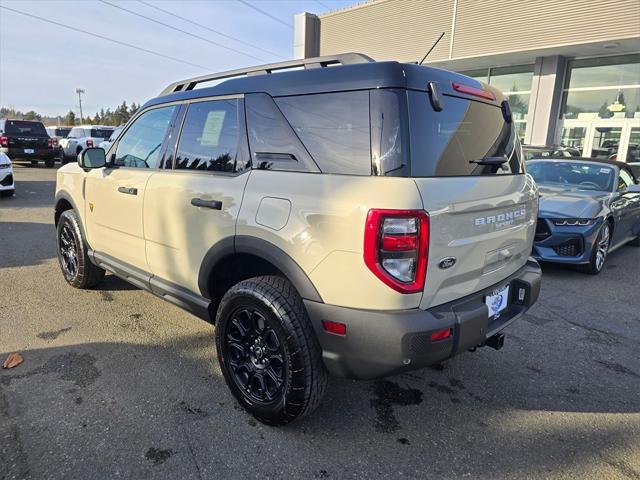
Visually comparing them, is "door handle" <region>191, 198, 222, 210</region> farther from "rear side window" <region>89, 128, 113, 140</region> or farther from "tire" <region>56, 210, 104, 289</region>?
"rear side window" <region>89, 128, 113, 140</region>

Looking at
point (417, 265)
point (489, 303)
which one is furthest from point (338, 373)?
point (489, 303)

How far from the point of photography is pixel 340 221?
2127mm

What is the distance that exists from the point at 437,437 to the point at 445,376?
2.36 feet

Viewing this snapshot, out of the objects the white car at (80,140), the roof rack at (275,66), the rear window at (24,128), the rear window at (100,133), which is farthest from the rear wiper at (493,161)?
the rear window at (100,133)

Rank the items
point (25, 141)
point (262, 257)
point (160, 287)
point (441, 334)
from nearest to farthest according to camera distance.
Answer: point (441, 334) → point (262, 257) → point (160, 287) → point (25, 141)

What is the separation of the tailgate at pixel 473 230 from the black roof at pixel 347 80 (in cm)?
51

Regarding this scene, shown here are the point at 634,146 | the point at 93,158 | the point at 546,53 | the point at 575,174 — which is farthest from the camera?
the point at 546,53

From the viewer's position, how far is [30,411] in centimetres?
262

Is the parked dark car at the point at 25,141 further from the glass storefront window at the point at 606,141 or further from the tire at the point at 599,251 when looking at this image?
the glass storefront window at the point at 606,141

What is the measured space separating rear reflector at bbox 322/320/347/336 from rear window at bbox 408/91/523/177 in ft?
2.67

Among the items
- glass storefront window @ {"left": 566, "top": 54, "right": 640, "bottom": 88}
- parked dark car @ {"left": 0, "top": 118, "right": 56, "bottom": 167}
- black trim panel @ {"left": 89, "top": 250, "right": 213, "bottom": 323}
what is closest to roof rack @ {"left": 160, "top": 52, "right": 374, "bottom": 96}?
black trim panel @ {"left": 89, "top": 250, "right": 213, "bottom": 323}

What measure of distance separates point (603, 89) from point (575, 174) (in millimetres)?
11781

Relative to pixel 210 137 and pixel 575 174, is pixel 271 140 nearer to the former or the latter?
pixel 210 137

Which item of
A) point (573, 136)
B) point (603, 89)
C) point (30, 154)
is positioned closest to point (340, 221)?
point (603, 89)
